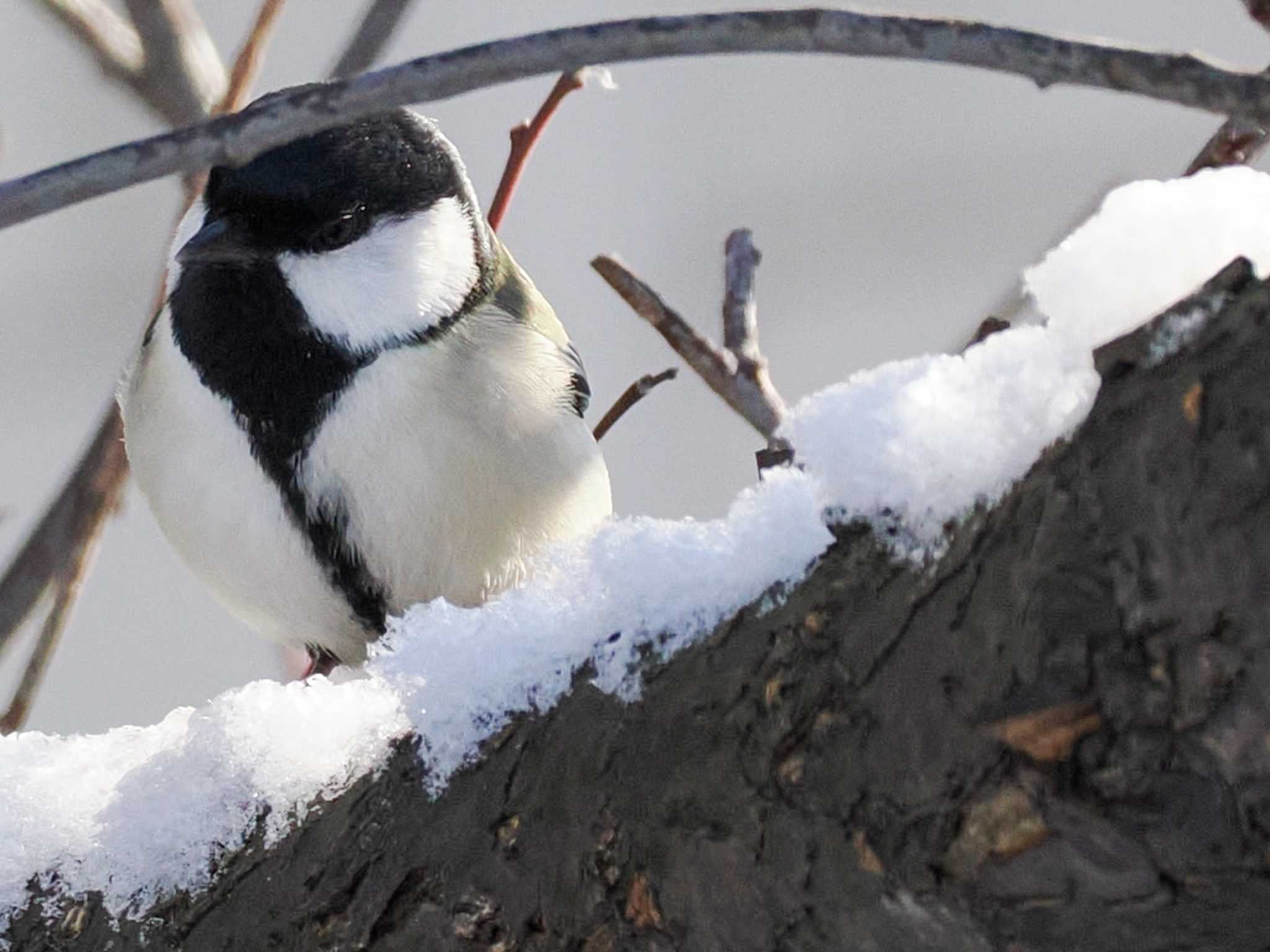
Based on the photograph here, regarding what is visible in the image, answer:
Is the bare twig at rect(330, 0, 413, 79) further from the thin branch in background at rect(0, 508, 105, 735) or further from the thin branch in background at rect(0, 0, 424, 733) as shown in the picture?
the thin branch in background at rect(0, 508, 105, 735)

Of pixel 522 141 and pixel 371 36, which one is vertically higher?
pixel 371 36

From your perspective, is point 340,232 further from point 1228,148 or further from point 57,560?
point 1228,148

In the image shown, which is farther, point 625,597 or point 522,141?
point 522,141

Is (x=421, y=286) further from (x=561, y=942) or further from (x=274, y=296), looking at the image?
(x=561, y=942)

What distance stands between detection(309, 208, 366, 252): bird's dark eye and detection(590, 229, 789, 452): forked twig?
0.17m

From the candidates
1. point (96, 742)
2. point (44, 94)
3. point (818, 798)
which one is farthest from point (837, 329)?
point (818, 798)

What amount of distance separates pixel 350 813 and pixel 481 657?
0.30ft

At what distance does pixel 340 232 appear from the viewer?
1064 mm

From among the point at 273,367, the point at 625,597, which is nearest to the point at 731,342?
the point at 273,367

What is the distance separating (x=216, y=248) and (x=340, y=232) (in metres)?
0.09

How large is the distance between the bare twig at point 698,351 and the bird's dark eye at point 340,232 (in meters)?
0.16

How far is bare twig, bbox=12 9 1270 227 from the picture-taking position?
0.41 metres

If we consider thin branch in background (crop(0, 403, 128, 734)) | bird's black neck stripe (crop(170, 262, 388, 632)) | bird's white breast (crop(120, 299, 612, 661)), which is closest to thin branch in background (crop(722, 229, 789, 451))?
bird's white breast (crop(120, 299, 612, 661))

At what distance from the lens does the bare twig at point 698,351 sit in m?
1.03
